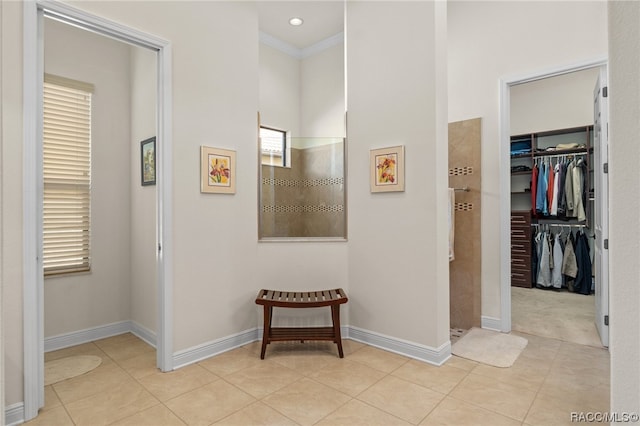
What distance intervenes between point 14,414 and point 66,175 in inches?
76.2

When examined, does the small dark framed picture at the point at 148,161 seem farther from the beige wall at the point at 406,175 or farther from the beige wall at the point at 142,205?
the beige wall at the point at 406,175

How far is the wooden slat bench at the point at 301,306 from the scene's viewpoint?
2746 millimetres

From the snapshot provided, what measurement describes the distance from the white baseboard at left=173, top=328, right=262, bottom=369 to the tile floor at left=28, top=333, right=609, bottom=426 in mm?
58

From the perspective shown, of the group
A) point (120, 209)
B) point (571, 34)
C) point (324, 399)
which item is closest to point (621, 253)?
point (324, 399)

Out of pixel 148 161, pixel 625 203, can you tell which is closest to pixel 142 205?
pixel 148 161

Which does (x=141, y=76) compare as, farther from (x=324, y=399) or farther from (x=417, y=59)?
(x=324, y=399)

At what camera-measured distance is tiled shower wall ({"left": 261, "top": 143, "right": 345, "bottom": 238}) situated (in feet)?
10.6

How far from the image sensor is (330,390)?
2.27 m

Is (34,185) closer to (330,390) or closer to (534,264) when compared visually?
(330,390)

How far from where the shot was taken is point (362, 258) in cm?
A: 310

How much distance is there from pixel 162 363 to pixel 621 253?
8.87 ft

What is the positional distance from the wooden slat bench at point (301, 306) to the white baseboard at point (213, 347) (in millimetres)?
271

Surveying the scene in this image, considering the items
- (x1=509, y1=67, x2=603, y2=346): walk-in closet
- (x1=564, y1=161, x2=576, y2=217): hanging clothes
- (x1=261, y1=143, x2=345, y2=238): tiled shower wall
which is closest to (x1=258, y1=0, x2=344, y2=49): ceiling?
(x1=261, y1=143, x2=345, y2=238): tiled shower wall

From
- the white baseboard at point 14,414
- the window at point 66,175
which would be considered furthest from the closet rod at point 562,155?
the white baseboard at point 14,414
